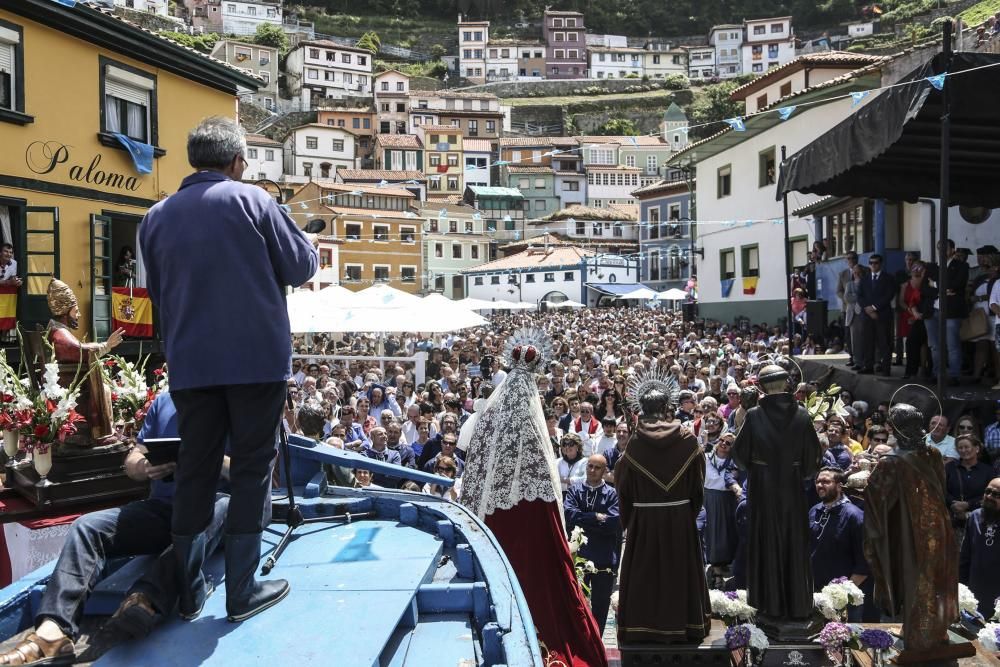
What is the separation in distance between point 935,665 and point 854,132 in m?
5.87

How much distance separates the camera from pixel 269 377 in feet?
9.53

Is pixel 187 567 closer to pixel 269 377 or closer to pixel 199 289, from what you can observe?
pixel 269 377

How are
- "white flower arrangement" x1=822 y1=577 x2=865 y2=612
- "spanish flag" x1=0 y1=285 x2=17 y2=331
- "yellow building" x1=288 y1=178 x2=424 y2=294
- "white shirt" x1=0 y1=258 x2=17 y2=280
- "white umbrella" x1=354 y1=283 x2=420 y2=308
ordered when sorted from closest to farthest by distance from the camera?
1. "white flower arrangement" x1=822 y1=577 x2=865 y2=612
2. "spanish flag" x1=0 y1=285 x2=17 y2=331
3. "white shirt" x1=0 y1=258 x2=17 y2=280
4. "white umbrella" x1=354 y1=283 x2=420 y2=308
5. "yellow building" x1=288 y1=178 x2=424 y2=294

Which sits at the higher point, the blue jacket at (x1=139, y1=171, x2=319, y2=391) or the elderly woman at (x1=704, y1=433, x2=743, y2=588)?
the blue jacket at (x1=139, y1=171, x2=319, y2=391)

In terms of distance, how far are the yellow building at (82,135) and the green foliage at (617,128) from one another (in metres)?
71.1

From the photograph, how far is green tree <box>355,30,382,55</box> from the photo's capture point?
95.1 metres

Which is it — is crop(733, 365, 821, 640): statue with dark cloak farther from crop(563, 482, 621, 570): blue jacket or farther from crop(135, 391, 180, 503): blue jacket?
crop(135, 391, 180, 503): blue jacket

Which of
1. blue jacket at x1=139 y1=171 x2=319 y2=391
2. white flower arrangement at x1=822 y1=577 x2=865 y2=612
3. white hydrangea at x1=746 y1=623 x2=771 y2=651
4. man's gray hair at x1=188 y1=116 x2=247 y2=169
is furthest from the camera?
white flower arrangement at x1=822 y1=577 x2=865 y2=612

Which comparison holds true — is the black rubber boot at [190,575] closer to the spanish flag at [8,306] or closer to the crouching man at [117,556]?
the crouching man at [117,556]

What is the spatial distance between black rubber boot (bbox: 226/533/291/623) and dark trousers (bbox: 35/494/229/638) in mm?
189

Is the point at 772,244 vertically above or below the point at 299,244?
above

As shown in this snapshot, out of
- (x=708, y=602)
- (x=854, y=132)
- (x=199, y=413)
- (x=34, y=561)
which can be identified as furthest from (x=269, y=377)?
(x=854, y=132)

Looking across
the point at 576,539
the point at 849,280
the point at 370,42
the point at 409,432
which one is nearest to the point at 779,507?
the point at 576,539

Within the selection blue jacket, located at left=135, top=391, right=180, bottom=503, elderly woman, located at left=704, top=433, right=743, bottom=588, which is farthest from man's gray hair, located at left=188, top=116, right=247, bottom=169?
elderly woman, located at left=704, top=433, right=743, bottom=588
